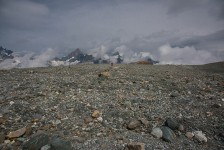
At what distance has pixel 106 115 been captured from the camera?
1094cm

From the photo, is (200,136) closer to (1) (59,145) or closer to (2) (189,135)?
(2) (189,135)

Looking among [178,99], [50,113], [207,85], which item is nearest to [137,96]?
[178,99]

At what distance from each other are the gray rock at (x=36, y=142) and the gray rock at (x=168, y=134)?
4516mm

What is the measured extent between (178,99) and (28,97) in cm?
827

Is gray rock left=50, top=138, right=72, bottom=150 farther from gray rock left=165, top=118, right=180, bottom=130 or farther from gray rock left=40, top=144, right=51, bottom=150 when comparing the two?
gray rock left=165, top=118, right=180, bottom=130

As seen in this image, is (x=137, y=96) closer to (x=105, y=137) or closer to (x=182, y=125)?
(x=182, y=125)

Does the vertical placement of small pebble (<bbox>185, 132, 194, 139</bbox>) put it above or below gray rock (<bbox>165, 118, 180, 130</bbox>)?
below

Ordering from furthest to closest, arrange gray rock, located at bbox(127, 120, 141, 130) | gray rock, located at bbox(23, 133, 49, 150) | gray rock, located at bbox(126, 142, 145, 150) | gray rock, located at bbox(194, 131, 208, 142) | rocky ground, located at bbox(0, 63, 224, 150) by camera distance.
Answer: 1. gray rock, located at bbox(127, 120, 141, 130)
2. gray rock, located at bbox(194, 131, 208, 142)
3. rocky ground, located at bbox(0, 63, 224, 150)
4. gray rock, located at bbox(126, 142, 145, 150)
5. gray rock, located at bbox(23, 133, 49, 150)

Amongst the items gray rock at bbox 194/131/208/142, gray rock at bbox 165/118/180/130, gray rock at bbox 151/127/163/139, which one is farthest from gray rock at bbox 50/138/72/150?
gray rock at bbox 194/131/208/142

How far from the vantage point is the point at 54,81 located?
51.7 ft

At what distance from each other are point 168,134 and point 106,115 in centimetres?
295

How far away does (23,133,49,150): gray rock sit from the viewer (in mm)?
7965

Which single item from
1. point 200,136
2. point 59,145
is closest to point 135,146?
point 59,145

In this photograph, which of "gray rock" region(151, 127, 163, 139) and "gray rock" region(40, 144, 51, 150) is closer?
"gray rock" region(40, 144, 51, 150)
